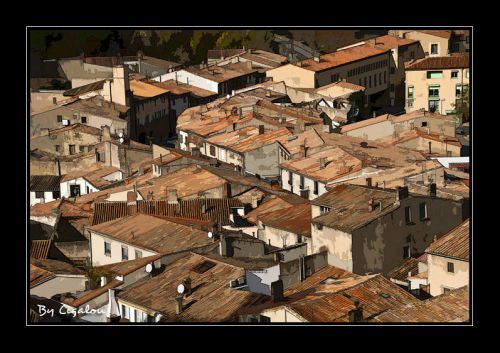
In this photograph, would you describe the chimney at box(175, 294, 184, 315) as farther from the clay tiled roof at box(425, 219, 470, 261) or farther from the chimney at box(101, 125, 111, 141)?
the chimney at box(101, 125, 111, 141)

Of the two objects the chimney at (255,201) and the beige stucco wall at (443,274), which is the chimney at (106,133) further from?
the beige stucco wall at (443,274)

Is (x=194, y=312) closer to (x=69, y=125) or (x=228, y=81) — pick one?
(x=69, y=125)

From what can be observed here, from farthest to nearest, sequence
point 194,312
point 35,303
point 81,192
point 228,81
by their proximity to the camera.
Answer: point 228,81
point 81,192
point 35,303
point 194,312

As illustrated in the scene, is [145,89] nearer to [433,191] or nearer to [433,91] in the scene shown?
[433,91]

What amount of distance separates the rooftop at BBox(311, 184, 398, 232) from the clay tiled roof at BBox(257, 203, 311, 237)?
0.51 meters

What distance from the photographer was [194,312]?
26969mm

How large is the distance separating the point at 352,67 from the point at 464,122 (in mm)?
9642

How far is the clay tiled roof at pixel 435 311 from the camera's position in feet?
81.8

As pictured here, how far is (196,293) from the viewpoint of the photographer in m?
27.9

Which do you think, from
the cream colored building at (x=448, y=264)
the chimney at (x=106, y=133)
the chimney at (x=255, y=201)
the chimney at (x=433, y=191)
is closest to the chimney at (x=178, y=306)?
the cream colored building at (x=448, y=264)

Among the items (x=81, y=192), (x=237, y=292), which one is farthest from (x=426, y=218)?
(x=81, y=192)

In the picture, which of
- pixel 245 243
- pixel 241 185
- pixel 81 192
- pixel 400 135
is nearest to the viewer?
pixel 245 243

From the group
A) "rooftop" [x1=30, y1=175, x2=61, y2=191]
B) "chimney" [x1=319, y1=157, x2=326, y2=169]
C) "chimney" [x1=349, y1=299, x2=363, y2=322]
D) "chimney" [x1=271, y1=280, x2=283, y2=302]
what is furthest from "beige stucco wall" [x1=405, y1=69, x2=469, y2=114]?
"chimney" [x1=349, y1=299, x2=363, y2=322]

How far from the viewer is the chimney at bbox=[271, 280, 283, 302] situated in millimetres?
26328
